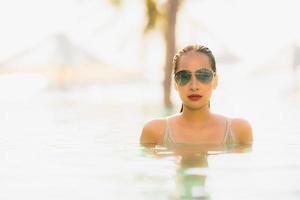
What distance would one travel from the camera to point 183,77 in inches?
232

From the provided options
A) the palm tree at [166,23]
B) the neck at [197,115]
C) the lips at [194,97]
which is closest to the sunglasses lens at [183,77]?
the lips at [194,97]

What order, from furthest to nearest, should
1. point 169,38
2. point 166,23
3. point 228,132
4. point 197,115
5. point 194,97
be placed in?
point 166,23 → point 169,38 → point 228,132 → point 197,115 → point 194,97

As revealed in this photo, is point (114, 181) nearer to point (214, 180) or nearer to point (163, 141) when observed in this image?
point (214, 180)

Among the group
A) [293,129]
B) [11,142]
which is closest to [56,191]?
[11,142]

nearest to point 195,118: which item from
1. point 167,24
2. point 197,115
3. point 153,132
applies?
point 197,115

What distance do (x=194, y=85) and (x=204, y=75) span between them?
0.14 metres

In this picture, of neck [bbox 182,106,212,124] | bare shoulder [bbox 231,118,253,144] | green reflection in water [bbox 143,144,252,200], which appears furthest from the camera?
bare shoulder [bbox 231,118,253,144]

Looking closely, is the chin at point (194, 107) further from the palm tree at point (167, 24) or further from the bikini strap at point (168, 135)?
the palm tree at point (167, 24)

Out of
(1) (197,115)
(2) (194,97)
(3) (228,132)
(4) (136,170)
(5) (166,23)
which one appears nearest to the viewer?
(4) (136,170)

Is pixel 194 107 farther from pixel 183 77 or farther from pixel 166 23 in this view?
pixel 166 23

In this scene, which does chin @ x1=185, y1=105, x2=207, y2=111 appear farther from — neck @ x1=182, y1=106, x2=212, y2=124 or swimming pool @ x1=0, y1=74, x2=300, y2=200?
swimming pool @ x1=0, y1=74, x2=300, y2=200

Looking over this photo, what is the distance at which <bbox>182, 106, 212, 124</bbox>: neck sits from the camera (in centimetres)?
615

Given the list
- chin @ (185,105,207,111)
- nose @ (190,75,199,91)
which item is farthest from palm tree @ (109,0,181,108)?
nose @ (190,75,199,91)

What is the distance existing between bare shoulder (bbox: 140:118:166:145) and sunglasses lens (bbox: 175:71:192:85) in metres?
0.56
